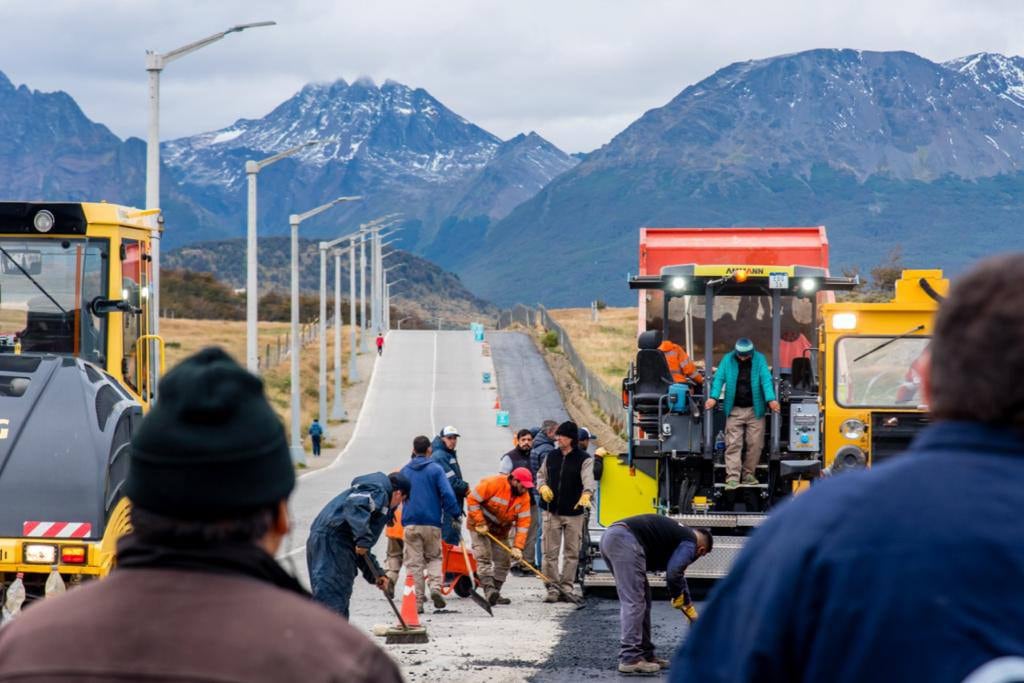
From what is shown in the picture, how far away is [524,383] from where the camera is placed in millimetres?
76688

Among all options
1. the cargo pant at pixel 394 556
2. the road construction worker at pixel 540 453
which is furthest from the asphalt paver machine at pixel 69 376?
the road construction worker at pixel 540 453

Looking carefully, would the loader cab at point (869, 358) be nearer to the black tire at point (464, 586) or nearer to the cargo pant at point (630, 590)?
the black tire at point (464, 586)

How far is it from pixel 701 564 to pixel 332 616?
46.7 ft

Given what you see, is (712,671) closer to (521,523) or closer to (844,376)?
(844,376)

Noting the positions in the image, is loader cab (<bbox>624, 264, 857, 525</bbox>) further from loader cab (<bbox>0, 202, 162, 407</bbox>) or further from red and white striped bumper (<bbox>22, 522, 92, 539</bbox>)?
red and white striped bumper (<bbox>22, 522, 92, 539</bbox>)

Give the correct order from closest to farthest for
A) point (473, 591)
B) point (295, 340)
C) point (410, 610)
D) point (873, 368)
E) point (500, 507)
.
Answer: point (410, 610), point (473, 591), point (873, 368), point (500, 507), point (295, 340)

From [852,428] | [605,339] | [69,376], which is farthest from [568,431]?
[605,339]

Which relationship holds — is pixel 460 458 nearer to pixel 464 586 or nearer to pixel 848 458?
pixel 464 586

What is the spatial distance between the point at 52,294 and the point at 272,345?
284 feet

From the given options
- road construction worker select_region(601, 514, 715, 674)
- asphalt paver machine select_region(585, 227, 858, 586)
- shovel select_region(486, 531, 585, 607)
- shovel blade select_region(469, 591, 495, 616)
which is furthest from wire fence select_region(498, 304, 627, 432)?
road construction worker select_region(601, 514, 715, 674)

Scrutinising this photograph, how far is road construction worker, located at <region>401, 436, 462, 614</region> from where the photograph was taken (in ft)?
56.6

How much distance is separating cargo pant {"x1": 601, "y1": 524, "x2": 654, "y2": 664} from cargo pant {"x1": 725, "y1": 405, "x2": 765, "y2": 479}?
12.7 feet

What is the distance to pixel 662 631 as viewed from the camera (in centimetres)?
1546

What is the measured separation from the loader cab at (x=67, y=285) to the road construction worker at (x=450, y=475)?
4.49 m
